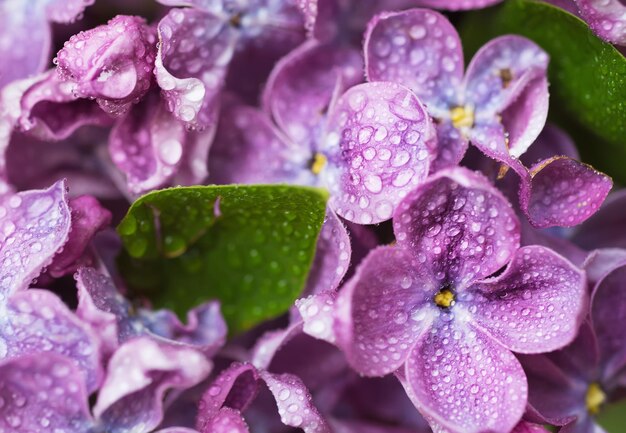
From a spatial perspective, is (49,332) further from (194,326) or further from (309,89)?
(309,89)

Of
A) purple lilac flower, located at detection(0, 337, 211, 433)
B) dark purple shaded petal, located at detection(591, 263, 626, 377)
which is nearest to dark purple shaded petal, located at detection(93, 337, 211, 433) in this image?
purple lilac flower, located at detection(0, 337, 211, 433)

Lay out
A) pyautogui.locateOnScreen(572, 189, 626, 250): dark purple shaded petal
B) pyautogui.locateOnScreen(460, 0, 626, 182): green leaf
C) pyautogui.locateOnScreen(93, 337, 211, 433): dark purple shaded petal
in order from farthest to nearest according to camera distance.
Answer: pyautogui.locateOnScreen(572, 189, 626, 250): dark purple shaded petal, pyautogui.locateOnScreen(460, 0, 626, 182): green leaf, pyautogui.locateOnScreen(93, 337, 211, 433): dark purple shaded petal

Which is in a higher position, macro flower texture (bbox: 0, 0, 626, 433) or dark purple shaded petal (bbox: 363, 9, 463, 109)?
dark purple shaded petal (bbox: 363, 9, 463, 109)

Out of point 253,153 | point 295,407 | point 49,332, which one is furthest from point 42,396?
point 253,153

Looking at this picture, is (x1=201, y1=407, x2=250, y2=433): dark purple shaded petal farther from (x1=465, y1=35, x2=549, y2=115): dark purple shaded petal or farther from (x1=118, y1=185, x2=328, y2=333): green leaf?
(x1=465, y1=35, x2=549, y2=115): dark purple shaded petal

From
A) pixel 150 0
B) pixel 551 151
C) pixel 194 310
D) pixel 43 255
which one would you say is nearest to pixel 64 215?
pixel 43 255

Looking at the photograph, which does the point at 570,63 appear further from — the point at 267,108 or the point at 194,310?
the point at 194,310

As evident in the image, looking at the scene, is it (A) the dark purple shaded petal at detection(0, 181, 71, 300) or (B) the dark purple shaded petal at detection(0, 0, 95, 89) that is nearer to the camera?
(A) the dark purple shaded petal at detection(0, 181, 71, 300)
